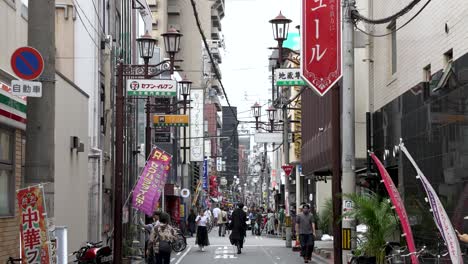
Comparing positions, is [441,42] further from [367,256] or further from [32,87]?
[32,87]

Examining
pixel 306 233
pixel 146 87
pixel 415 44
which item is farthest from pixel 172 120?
pixel 415 44

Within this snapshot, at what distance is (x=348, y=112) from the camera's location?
52.4ft

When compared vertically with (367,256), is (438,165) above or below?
above

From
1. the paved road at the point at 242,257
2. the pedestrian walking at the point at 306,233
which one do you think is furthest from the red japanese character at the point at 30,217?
the pedestrian walking at the point at 306,233

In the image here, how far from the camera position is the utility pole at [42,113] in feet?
31.1

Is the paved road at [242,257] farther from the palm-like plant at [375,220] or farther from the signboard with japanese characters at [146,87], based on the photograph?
the palm-like plant at [375,220]

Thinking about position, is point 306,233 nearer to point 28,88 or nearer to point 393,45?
point 393,45

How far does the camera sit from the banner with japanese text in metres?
9.44

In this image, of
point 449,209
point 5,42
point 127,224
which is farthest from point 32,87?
point 127,224

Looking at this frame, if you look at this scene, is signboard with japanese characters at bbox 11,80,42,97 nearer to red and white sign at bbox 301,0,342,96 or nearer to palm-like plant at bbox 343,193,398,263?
palm-like plant at bbox 343,193,398,263

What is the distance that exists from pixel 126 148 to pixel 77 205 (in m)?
8.20

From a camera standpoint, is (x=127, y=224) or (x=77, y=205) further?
(x=127, y=224)

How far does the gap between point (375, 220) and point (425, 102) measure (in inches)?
119

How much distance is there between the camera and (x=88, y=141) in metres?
23.3
